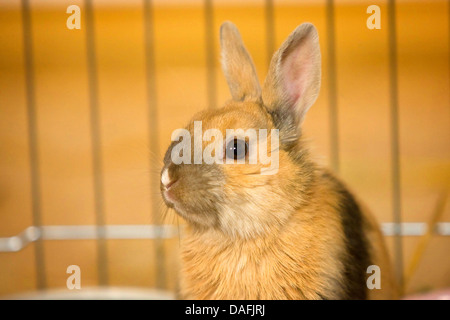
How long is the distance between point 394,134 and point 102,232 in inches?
18.2

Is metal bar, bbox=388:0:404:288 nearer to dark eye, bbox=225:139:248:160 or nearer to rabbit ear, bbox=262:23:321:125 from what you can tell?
rabbit ear, bbox=262:23:321:125

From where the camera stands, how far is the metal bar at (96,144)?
67cm

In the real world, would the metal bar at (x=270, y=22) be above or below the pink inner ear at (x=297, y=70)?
above

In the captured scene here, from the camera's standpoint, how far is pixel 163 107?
688 mm

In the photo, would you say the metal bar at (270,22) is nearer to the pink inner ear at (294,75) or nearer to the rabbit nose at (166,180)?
the pink inner ear at (294,75)

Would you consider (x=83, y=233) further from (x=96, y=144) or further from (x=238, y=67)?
(x=238, y=67)

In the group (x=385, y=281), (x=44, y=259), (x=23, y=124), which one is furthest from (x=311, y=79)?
(x=44, y=259)

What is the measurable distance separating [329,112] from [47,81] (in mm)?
380

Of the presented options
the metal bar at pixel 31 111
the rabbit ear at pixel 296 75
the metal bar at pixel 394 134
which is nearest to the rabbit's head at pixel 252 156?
the rabbit ear at pixel 296 75

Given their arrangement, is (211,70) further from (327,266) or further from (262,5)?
(327,266)

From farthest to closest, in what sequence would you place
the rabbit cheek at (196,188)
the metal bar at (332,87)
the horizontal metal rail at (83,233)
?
the horizontal metal rail at (83,233) < the metal bar at (332,87) < the rabbit cheek at (196,188)

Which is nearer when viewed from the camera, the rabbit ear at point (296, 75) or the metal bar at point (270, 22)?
the rabbit ear at point (296, 75)

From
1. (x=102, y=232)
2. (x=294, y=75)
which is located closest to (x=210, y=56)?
(x=294, y=75)

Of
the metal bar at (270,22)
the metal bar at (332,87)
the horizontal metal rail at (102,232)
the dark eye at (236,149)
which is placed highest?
the metal bar at (270,22)
